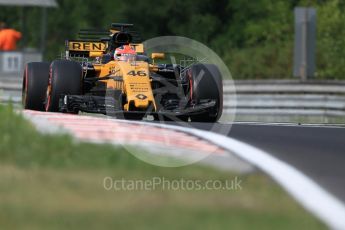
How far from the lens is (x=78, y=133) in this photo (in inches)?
378

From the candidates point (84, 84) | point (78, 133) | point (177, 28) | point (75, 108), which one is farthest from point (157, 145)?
point (177, 28)

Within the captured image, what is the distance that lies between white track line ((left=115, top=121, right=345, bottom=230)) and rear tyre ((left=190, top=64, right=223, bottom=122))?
5273 millimetres

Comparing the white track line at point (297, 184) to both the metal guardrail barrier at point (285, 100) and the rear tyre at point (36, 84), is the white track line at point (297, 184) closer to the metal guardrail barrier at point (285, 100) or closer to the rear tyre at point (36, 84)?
the rear tyre at point (36, 84)

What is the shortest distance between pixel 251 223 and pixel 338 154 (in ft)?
12.6

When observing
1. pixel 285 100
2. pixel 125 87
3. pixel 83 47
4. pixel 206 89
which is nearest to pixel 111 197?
pixel 125 87

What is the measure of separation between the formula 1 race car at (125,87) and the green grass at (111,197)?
19.2 ft

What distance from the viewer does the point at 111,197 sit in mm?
6832

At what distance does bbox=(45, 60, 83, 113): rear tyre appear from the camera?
14820 millimetres

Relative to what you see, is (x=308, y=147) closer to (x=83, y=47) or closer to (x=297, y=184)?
(x=297, y=184)

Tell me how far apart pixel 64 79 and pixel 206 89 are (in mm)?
1932

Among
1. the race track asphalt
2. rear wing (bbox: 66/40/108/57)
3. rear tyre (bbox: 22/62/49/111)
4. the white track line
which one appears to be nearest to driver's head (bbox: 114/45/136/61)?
rear tyre (bbox: 22/62/49/111)

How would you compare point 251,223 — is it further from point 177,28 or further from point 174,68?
point 177,28

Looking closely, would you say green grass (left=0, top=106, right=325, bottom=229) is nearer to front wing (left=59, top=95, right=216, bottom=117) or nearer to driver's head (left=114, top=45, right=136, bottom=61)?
front wing (left=59, top=95, right=216, bottom=117)

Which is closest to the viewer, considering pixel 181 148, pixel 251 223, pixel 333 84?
pixel 251 223
